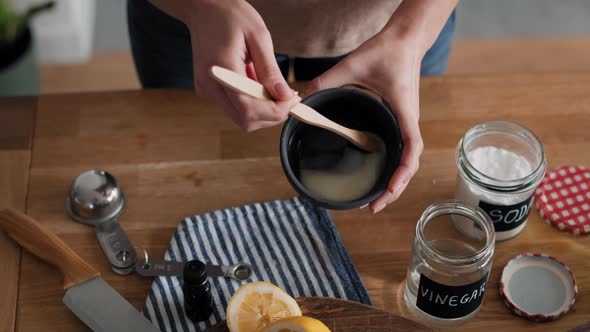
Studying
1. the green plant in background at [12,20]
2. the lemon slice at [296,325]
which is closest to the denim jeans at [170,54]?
the lemon slice at [296,325]

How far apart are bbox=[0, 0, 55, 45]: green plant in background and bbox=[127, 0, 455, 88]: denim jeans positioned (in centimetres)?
79

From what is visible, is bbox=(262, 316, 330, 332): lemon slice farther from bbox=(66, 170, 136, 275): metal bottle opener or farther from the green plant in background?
the green plant in background

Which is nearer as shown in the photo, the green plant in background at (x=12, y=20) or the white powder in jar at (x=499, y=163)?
the white powder in jar at (x=499, y=163)

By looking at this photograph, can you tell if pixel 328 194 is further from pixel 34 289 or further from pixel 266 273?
pixel 34 289

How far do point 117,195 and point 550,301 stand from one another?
2.09 ft

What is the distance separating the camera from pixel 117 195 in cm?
109

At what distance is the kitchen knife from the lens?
949 millimetres

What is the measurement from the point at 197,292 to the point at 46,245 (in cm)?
25

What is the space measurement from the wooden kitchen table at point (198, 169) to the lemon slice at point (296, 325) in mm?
182

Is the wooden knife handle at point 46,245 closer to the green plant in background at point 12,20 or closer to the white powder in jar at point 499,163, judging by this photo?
the white powder in jar at point 499,163

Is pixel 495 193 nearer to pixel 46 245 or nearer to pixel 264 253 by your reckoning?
pixel 264 253

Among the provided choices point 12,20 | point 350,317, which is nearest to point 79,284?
point 350,317

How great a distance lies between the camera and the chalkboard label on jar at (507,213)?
99 cm

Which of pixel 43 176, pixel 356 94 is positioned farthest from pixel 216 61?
pixel 43 176
